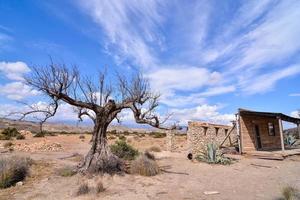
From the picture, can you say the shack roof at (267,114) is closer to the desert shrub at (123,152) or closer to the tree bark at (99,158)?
the desert shrub at (123,152)

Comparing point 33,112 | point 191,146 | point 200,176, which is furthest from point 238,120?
point 33,112

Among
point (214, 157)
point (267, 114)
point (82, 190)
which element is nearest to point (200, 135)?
point (267, 114)

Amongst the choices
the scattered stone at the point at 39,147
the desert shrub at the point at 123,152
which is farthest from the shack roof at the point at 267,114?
the scattered stone at the point at 39,147

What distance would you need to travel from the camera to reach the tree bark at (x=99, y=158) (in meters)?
11.0

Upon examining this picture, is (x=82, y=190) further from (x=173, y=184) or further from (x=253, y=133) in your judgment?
(x=253, y=133)

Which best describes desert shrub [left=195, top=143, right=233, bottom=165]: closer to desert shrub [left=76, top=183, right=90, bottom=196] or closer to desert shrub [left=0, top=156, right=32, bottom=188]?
desert shrub [left=76, top=183, right=90, bottom=196]

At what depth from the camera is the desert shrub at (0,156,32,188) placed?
9.60 m

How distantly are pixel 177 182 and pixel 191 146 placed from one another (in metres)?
10.8

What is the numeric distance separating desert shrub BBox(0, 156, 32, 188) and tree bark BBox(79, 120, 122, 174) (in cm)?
224

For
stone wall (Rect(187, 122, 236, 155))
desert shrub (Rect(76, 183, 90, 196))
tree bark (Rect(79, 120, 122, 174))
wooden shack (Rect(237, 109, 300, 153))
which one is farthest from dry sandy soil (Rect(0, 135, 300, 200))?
stone wall (Rect(187, 122, 236, 155))

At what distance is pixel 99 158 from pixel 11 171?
10.6ft

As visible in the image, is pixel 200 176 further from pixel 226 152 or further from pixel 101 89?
pixel 226 152

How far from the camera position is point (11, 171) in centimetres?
1006

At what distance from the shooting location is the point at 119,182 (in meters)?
10.3
